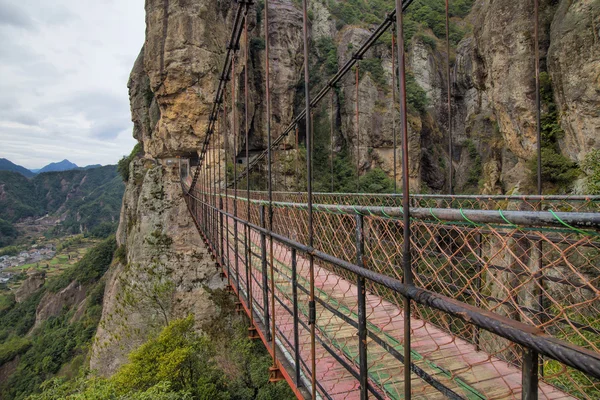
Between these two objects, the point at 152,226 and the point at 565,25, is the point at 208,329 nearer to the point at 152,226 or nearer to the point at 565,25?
the point at 152,226

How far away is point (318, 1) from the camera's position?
18.3m

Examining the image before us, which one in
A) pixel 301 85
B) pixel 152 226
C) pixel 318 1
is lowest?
pixel 152 226

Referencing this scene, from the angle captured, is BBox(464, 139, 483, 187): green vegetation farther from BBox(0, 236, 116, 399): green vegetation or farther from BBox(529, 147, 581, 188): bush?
BBox(0, 236, 116, 399): green vegetation

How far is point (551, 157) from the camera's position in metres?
5.18

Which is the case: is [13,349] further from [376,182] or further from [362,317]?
[362,317]

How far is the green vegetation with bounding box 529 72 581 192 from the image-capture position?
5041 millimetres

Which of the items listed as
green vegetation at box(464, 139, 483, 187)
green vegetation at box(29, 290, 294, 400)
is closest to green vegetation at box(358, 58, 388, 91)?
green vegetation at box(464, 139, 483, 187)

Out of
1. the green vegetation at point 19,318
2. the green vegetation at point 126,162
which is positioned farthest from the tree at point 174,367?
the green vegetation at point 19,318

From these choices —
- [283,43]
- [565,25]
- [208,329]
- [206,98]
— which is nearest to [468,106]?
[283,43]

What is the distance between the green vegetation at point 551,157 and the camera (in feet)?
16.5

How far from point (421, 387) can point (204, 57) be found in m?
14.2

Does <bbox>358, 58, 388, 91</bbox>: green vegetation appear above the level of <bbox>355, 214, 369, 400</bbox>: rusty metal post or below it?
above

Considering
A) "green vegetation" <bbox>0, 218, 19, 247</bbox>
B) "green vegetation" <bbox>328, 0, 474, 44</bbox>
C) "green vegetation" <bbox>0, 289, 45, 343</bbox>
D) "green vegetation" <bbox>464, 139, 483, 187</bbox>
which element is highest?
"green vegetation" <bbox>328, 0, 474, 44</bbox>

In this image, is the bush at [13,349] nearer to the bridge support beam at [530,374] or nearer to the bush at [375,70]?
the bush at [375,70]
